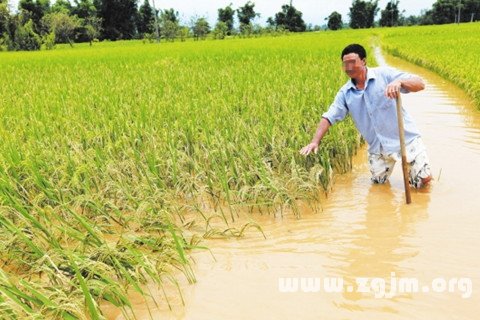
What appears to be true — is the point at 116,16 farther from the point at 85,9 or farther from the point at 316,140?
the point at 316,140

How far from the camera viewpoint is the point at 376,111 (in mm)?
3404

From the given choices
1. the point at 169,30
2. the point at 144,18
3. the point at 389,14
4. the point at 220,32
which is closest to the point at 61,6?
the point at 144,18

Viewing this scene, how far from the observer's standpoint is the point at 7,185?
9.12 feet

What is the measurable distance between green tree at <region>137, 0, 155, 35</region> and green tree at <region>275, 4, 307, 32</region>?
40.5 ft

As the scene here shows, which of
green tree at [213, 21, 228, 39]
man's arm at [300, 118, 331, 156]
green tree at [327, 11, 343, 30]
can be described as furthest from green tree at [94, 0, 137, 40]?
man's arm at [300, 118, 331, 156]

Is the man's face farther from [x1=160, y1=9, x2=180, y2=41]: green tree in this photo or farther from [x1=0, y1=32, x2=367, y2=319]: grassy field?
[x1=160, y1=9, x2=180, y2=41]: green tree

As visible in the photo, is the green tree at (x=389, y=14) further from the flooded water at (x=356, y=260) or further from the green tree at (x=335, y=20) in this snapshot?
the flooded water at (x=356, y=260)

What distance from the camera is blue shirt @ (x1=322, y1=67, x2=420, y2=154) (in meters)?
3.35

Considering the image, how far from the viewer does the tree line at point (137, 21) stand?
30.2 meters

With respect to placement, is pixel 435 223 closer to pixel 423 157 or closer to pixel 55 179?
pixel 423 157

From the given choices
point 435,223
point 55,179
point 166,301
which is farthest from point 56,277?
point 435,223

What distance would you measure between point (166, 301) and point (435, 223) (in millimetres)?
1625

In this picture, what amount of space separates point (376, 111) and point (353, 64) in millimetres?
391

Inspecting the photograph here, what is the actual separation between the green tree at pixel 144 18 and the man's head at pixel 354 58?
4182 cm
